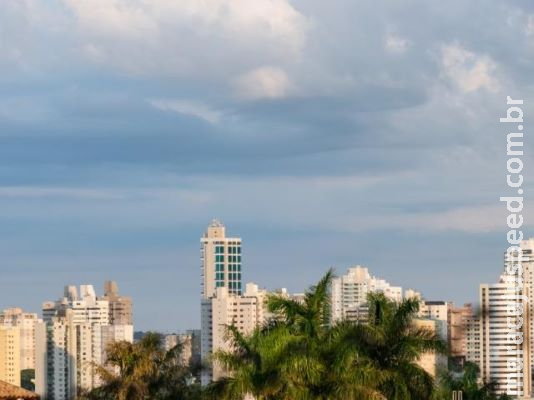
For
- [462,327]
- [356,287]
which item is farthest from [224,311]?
[462,327]

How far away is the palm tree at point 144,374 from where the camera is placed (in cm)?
4025

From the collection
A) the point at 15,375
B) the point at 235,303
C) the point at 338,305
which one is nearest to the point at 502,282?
the point at 338,305

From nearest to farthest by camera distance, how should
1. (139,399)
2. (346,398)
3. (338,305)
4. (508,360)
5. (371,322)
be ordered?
1. (346,398)
2. (371,322)
3. (139,399)
4. (508,360)
5. (338,305)

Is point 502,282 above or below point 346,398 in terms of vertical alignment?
above

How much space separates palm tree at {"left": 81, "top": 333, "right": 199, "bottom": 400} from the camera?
40250 millimetres

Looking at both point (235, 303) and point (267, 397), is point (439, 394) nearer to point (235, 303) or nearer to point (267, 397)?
point (267, 397)

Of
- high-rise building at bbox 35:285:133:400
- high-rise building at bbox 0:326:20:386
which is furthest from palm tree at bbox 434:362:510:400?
high-rise building at bbox 0:326:20:386

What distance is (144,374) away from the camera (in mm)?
40750

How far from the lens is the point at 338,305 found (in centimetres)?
11756

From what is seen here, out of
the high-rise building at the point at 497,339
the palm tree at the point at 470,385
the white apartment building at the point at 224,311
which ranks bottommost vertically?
the palm tree at the point at 470,385

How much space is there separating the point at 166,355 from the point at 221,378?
5.30 meters

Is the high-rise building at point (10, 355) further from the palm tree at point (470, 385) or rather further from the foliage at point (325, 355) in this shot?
the foliage at point (325, 355)

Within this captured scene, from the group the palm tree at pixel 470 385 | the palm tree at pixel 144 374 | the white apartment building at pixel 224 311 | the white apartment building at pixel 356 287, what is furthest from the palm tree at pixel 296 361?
the white apartment building at pixel 224 311

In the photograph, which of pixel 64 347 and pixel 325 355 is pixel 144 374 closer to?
pixel 325 355
